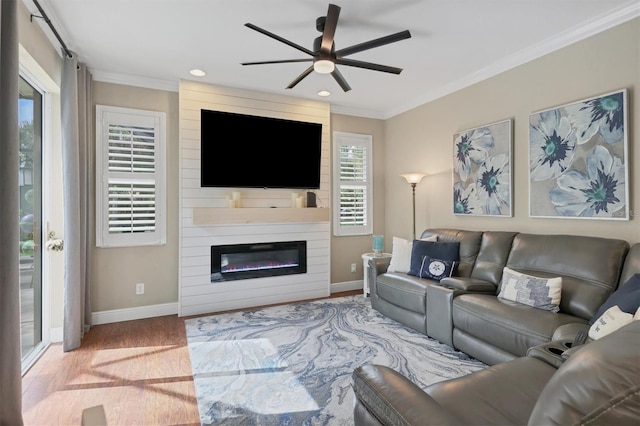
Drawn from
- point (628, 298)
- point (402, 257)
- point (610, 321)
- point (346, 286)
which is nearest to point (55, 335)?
point (346, 286)

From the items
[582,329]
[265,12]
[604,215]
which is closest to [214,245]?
[265,12]

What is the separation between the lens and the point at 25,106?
288 cm

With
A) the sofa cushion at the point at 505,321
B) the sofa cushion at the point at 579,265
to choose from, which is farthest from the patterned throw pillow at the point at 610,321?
the sofa cushion at the point at 579,265

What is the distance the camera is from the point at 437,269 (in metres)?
3.56

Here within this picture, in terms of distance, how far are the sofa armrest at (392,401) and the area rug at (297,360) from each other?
36.2 inches

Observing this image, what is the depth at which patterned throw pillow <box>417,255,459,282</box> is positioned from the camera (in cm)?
352

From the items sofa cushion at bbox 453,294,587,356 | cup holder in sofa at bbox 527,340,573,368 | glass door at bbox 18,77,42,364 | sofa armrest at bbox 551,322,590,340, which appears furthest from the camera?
glass door at bbox 18,77,42,364

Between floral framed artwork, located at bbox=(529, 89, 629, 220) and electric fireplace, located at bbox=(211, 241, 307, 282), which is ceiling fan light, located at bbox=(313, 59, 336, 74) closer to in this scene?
floral framed artwork, located at bbox=(529, 89, 629, 220)

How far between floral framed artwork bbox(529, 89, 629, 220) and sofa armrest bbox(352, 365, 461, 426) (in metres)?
2.62

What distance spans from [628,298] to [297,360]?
233cm

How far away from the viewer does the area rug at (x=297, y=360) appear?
2182 millimetres

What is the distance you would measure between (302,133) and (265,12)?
6.81ft

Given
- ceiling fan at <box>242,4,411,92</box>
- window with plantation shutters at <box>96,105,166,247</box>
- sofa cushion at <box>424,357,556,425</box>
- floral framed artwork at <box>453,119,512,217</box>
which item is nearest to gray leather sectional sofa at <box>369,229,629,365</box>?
floral framed artwork at <box>453,119,512,217</box>

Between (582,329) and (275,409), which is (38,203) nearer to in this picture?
(275,409)
